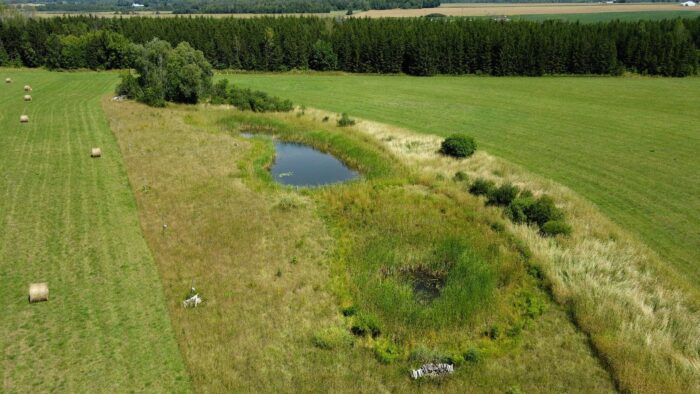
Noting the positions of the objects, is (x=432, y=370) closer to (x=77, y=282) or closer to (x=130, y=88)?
(x=77, y=282)

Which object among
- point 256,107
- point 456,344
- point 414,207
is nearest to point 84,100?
point 256,107

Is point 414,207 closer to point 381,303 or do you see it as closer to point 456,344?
point 381,303

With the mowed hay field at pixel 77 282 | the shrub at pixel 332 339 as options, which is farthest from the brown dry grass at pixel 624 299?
the mowed hay field at pixel 77 282

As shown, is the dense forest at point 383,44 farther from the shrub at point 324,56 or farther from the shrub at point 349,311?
the shrub at point 349,311

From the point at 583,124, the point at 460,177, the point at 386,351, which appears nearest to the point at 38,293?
the point at 386,351

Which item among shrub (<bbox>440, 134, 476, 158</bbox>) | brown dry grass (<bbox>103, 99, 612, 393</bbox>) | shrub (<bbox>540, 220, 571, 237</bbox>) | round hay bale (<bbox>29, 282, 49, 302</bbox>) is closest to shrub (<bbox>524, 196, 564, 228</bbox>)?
shrub (<bbox>540, 220, 571, 237</bbox>)

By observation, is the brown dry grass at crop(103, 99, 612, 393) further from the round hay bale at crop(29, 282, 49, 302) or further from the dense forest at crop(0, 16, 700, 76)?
the dense forest at crop(0, 16, 700, 76)
